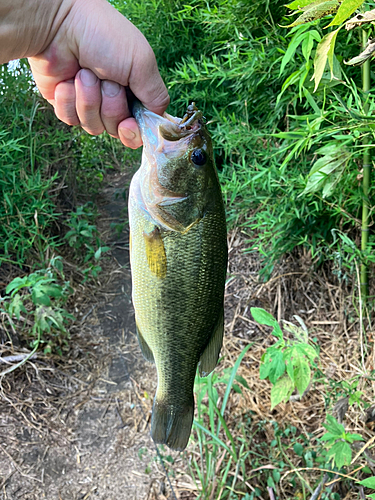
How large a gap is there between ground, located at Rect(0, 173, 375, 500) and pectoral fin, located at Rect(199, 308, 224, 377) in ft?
2.74

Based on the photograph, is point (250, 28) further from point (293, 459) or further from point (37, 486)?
point (37, 486)

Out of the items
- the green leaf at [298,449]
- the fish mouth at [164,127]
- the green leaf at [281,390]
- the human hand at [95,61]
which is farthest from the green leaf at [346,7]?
the green leaf at [298,449]

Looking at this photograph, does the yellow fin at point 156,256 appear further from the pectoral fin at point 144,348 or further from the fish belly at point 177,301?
the pectoral fin at point 144,348

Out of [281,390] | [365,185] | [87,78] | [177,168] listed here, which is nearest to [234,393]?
[281,390]

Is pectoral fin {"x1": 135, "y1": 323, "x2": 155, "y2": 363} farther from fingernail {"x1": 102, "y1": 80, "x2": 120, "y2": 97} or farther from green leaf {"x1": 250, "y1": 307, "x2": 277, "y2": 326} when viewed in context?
fingernail {"x1": 102, "y1": 80, "x2": 120, "y2": 97}

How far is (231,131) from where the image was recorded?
288 centimetres

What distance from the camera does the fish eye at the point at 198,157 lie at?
4.07ft

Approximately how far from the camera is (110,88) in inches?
52.4

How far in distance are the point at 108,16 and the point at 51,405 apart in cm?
242

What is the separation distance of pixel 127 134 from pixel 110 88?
166 millimetres

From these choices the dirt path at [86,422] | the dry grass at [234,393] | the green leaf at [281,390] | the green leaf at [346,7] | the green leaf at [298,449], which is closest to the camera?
the green leaf at [346,7]

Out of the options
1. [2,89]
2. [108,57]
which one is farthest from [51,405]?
[2,89]

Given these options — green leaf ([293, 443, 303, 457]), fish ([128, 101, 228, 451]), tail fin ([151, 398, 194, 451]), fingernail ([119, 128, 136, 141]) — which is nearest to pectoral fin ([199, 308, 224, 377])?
fish ([128, 101, 228, 451])

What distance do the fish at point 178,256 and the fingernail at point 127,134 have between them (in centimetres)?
13
